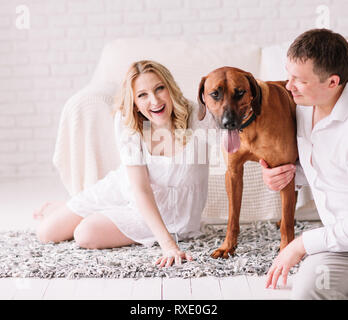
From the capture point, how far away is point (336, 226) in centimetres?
131

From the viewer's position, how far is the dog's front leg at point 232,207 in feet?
5.86

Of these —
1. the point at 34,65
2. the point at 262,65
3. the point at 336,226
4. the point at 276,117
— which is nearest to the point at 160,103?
the point at 276,117

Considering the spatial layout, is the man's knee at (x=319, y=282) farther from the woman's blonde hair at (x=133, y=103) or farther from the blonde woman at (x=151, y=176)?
the woman's blonde hair at (x=133, y=103)

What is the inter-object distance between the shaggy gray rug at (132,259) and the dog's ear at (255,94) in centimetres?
53

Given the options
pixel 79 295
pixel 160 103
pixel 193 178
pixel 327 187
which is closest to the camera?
pixel 327 187

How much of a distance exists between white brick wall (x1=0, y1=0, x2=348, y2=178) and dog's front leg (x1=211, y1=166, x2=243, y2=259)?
182 centimetres

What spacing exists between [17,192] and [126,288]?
1.75 m

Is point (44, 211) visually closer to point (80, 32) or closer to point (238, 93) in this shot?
point (238, 93)

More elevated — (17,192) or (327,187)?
(327,187)

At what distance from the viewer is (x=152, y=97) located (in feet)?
5.98

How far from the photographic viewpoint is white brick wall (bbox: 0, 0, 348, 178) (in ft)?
11.0

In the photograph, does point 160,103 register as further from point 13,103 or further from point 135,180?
point 13,103
